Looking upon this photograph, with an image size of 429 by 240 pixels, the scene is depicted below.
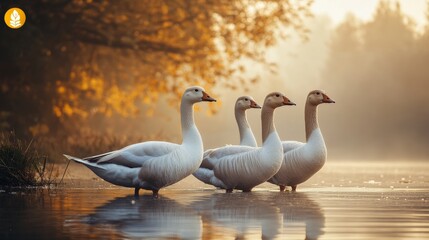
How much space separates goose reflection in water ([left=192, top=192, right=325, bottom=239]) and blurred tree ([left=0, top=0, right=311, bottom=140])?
15.9 m

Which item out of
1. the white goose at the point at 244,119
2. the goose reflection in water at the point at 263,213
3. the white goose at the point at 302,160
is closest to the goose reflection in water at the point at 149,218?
the goose reflection in water at the point at 263,213

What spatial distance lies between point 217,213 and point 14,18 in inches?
751

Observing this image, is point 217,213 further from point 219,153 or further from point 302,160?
point 302,160

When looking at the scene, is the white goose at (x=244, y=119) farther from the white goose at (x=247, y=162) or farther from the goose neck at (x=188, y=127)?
the goose neck at (x=188, y=127)

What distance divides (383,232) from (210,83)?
23.5 metres

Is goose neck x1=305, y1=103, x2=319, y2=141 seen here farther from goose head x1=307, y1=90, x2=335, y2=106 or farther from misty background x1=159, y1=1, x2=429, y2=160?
misty background x1=159, y1=1, x2=429, y2=160

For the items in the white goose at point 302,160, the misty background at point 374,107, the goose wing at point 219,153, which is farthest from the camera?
the misty background at point 374,107

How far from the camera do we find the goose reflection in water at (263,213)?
38.9 feet

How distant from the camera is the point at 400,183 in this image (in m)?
21.4

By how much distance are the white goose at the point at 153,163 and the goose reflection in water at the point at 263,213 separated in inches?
25.2

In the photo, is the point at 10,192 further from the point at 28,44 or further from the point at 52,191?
the point at 28,44

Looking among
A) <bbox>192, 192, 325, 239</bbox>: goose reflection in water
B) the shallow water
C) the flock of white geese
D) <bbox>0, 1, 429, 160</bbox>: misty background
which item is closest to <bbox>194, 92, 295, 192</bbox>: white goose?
the flock of white geese

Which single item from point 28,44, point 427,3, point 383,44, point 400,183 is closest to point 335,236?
point 400,183

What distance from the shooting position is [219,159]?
18594 millimetres
